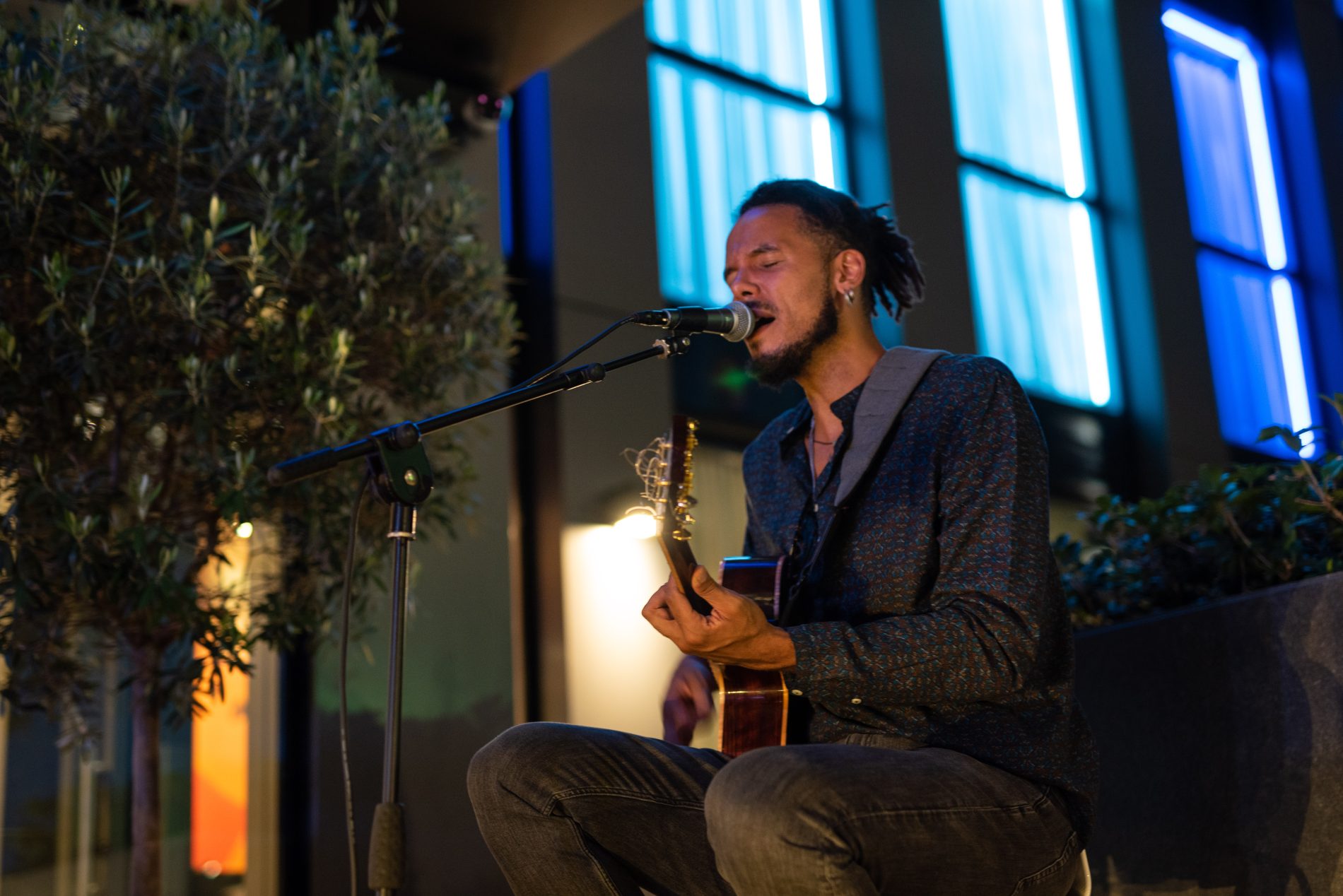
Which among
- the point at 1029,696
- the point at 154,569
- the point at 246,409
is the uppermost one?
the point at 246,409

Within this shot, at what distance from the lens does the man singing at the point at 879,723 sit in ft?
5.94

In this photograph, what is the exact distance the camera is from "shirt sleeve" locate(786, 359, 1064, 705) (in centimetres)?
195

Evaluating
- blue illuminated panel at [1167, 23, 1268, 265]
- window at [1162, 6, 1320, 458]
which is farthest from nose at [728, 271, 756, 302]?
blue illuminated panel at [1167, 23, 1268, 265]

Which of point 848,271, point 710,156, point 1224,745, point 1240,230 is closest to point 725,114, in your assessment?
point 710,156

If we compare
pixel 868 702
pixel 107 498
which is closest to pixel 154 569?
pixel 107 498

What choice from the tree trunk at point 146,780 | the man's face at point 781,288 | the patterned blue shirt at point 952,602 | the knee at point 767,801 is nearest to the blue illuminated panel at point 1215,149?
the man's face at point 781,288

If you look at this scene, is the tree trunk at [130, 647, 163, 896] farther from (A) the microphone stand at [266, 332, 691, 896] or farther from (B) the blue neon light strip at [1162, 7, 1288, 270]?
(B) the blue neon light strip at [1162, 7, 1288, 270]

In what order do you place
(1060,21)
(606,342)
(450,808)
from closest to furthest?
(450,808) → (606,342) → (1060,21)

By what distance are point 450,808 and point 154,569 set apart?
2224mm

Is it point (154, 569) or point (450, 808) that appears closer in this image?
point (154, 569)

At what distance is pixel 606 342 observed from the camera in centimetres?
584

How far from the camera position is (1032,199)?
8.84 metres

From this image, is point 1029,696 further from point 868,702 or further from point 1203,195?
point 1203,195

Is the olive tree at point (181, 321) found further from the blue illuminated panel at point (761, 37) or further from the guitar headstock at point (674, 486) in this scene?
the blue illuminated panel at point (761, 37)
